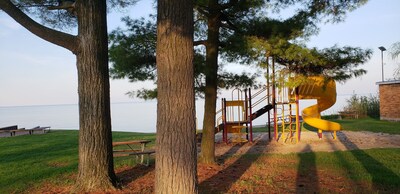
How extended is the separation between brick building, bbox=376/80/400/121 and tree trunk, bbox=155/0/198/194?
20012 millimetres

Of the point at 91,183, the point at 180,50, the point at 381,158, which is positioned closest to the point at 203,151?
the point at 91,183

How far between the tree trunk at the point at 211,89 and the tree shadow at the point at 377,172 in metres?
3.01

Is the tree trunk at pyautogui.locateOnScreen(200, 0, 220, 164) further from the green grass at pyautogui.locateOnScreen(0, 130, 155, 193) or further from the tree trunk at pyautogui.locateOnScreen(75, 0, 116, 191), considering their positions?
the tree trunk at pyautogui.locateOnScreen(75, 0, 116, 191)

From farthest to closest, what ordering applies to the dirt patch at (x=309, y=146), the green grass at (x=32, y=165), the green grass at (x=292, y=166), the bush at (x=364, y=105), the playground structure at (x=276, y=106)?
the bush at (x=364, y=105) < the playground structure at (x=276, y=106) < the dirt patch at (x=309, y=146) < the green grass at (x=32, y=165) < the green grass at (x=292, y=166)

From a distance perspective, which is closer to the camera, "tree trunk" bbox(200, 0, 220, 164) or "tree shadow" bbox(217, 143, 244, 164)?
"tree trunk" bbox(200, 0, 220, 164)

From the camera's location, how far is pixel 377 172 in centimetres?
702

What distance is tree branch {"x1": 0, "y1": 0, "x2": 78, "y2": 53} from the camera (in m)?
5.86

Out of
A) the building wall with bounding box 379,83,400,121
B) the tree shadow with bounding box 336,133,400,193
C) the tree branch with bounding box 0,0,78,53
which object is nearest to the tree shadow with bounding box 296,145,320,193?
the tree shadow with bounding box 336,133,400,193

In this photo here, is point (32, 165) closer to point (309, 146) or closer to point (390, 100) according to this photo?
point (309, 146)

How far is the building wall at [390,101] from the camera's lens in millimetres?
21062

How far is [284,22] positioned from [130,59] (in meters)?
3.95

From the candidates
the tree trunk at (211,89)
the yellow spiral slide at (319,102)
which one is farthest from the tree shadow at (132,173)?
the yellow spiral slide at (319,102)

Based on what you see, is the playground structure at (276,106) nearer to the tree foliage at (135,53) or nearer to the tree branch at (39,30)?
the tree foliage at (135,53)

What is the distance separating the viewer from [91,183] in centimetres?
605
